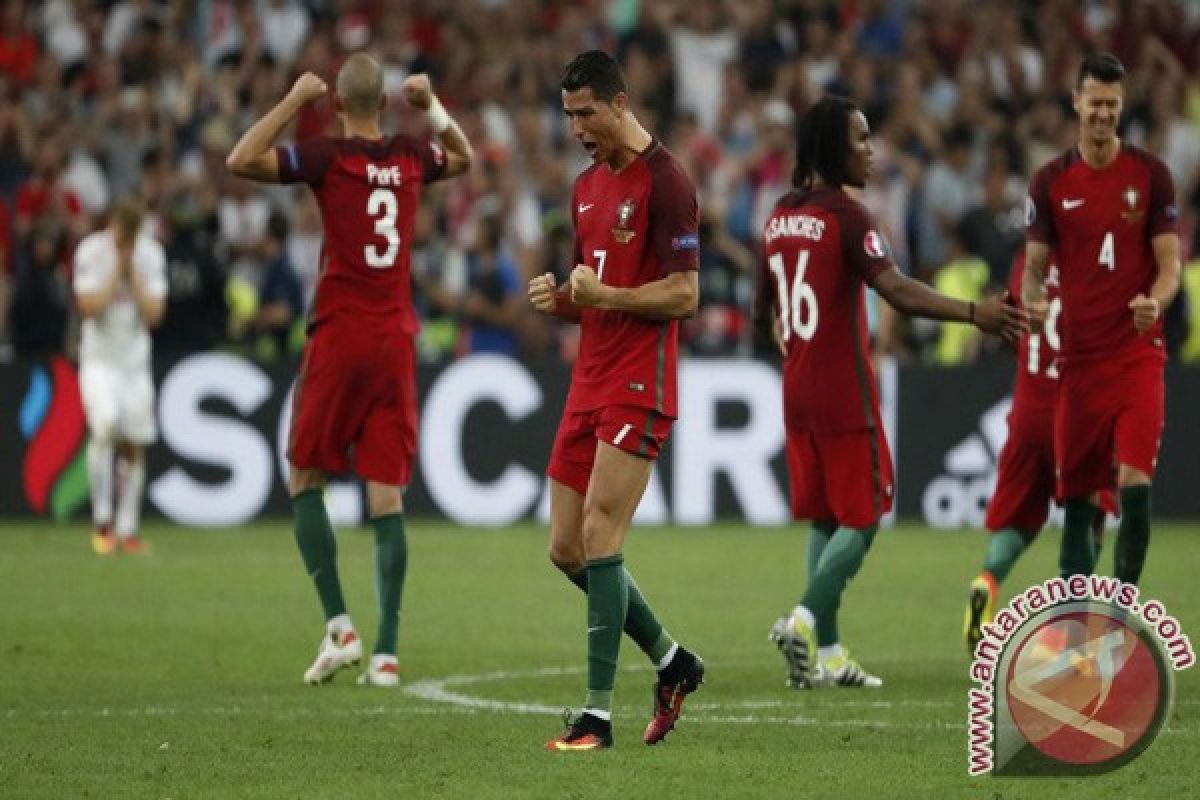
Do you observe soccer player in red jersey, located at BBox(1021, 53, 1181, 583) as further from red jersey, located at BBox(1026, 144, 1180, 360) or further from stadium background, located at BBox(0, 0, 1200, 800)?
stadium background, located at BBox(0, 0, 1200, 800)

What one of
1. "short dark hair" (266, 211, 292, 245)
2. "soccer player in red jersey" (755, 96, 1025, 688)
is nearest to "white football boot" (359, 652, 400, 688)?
"soccer player in red jersey" (755, 96, 1025, 688)

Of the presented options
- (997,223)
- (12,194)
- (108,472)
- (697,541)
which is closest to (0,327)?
(12,194)

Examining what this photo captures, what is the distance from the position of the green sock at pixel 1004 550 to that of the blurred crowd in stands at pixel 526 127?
26.8 feet

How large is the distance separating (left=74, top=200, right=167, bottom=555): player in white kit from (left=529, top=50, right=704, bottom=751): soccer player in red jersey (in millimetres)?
10233

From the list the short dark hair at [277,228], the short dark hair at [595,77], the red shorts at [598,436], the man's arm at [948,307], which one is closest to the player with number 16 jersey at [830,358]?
the man's arm at [948,307]

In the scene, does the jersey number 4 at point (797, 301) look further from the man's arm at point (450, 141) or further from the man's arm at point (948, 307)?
the man's arm at point (450, 141)

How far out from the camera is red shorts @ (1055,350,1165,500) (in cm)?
1222

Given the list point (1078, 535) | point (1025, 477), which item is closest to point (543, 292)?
point (1078, 535)

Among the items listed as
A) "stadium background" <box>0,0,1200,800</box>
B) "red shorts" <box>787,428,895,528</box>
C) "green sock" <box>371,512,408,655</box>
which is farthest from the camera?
"green sock" <box>371,512,408,655</box>

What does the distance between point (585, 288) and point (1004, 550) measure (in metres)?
4.62

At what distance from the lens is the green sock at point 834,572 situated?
11.8m

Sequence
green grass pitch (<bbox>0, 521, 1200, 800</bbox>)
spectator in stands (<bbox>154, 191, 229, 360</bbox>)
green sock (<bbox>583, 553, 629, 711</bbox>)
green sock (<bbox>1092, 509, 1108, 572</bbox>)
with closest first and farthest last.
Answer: green grass pitch (<bbox>0, 521, 1200, 800</bbox>) < green sock (<bbox>583, 553, 629, 711</bbox>) < green sock (<bbox>1092, 509, 1108, 572</bbox>) < spectator in stands (<bbox>154, 191, 229, 360</bbox>)

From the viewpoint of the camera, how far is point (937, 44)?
85.5 feet

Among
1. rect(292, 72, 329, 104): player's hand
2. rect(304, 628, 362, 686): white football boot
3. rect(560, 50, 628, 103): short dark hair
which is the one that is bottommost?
rect(304, 628, 362, 686): white football boot
